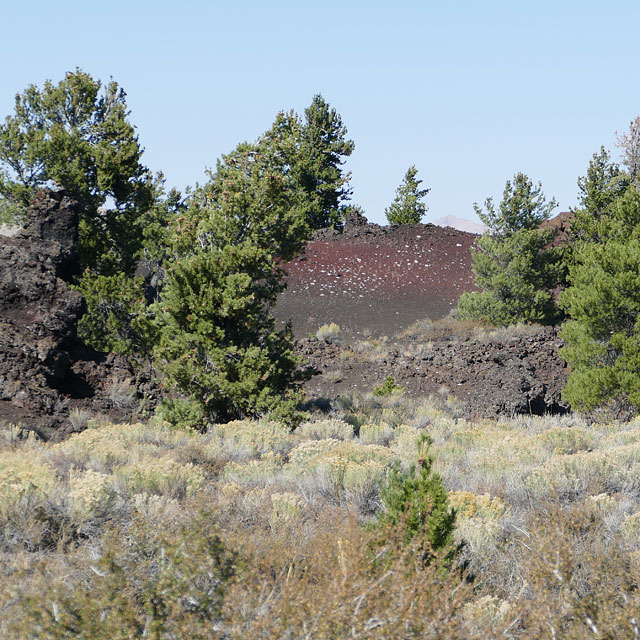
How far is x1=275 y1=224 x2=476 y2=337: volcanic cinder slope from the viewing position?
32.0 metres

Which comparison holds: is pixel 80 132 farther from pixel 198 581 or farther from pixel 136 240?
pixel 198 581

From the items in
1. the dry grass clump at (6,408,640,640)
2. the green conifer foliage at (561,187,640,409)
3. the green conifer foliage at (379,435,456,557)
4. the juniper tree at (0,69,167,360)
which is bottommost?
the dry grass clump at (6,408,640,640)

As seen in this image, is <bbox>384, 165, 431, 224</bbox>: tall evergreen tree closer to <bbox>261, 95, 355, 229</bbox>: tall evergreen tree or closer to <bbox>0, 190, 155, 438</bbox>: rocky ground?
<bbox>261, 95, 355, 229</bbox>: tall evergreen tree

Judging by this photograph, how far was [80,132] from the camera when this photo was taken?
22.9 metres

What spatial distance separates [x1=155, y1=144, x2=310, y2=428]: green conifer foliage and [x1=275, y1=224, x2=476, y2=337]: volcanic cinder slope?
612 inches

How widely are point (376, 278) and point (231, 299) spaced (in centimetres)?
2424

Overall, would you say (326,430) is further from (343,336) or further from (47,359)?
(343,336)

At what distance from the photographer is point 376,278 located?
120 feet

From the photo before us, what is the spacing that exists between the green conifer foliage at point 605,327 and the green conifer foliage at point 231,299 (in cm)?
571

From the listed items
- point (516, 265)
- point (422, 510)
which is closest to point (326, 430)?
point (422, 510)

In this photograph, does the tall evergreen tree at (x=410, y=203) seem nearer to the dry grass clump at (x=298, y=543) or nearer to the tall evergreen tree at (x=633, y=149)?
the tall evergreen tree at (x=633, y=149)

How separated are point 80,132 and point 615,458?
19025 mm

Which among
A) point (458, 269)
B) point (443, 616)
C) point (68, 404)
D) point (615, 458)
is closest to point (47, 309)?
point (68, 404)

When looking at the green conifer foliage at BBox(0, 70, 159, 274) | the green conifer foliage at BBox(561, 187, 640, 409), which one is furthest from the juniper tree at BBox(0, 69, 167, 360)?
the green conifer foliage at BBox(561, 187, 640, 409)
